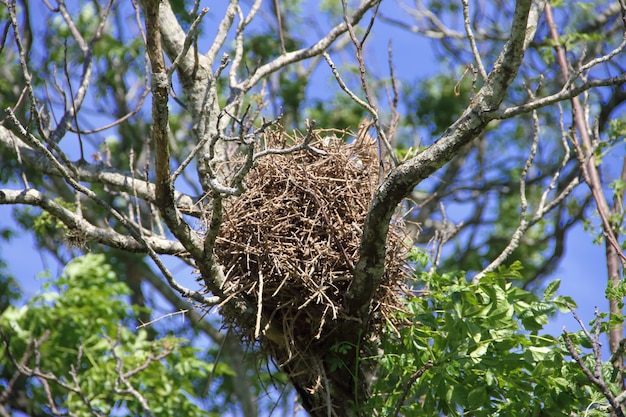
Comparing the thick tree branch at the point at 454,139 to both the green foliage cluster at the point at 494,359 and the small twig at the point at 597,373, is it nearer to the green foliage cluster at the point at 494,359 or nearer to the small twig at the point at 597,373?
the green foliage cluster at the point at 494,359

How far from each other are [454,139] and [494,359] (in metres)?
1.19

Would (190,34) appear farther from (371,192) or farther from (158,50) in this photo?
(371,192)

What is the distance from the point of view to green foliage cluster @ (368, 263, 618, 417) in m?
3.88

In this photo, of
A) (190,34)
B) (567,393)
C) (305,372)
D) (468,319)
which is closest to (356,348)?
(305,372)

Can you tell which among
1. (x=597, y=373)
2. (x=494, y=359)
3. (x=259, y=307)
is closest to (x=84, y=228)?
(x=259, y=307)

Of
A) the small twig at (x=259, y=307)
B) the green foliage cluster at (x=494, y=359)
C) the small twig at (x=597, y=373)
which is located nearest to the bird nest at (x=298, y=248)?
the small twig at (x=259, y=307)

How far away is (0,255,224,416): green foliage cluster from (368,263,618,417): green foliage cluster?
2673mm

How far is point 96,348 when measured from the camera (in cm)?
691

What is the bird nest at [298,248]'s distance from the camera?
13.1 feet

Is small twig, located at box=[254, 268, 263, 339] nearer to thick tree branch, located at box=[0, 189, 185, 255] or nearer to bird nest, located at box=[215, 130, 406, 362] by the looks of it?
bird nest, located at box=[215, 130, 406, 362]

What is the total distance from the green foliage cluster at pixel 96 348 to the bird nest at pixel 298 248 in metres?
2.35

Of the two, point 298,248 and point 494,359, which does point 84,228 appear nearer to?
point 298,248

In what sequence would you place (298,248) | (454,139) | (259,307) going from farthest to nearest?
(298,248) → (259,307) → (454,139)

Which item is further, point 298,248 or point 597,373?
point 298,248
